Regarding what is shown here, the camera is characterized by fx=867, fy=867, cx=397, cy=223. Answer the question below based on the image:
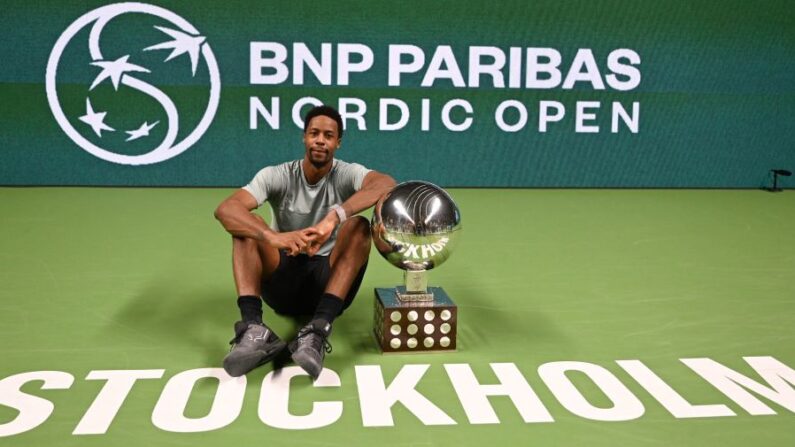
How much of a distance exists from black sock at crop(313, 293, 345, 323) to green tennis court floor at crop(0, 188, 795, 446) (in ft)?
0.66

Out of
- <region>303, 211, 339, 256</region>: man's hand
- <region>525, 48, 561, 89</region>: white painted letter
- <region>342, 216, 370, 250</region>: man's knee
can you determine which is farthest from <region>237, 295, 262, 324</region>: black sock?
<region>525, 48, 561, 89</region>: white painted letter

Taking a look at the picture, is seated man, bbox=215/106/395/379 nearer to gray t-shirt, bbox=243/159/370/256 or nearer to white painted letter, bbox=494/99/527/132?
gray t-shirt, bbox=243/159/370/256

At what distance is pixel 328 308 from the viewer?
12.3ft

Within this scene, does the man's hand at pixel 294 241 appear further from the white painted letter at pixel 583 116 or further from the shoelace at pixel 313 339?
the white painted letter at pixel 583 116

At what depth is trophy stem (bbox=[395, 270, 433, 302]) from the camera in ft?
12.5

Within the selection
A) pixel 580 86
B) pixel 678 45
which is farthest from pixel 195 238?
pixel 678 45

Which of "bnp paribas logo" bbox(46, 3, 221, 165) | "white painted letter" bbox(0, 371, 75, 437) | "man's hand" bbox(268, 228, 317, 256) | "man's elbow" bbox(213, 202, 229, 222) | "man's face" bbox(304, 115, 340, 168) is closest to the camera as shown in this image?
"white painted letter" bbox(0, 371, 75, 437)

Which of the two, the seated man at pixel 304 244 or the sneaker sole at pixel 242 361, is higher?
the seated man at pixel 304 244

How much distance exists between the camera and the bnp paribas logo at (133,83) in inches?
346

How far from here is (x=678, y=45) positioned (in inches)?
372

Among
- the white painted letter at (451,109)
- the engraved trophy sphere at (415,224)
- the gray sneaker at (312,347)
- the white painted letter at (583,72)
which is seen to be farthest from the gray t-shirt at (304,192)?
the white painted letter at (583,72)

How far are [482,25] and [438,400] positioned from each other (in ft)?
21.4

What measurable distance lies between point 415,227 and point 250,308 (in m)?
0.78

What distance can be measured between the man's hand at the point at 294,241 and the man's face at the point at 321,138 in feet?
1.48
